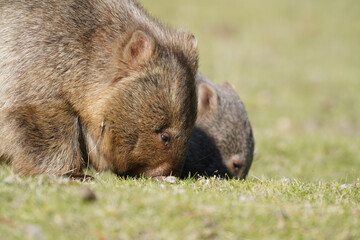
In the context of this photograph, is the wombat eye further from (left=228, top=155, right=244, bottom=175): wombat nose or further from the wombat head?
(left=228, top=155, right=244, bottom=175): wombat nose

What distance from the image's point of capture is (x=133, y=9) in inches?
232

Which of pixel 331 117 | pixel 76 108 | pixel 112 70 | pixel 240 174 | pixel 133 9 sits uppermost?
pixel 133 9

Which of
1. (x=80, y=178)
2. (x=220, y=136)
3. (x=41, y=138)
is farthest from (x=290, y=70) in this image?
(x=41, y=138)

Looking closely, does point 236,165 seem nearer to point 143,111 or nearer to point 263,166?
point 263,166

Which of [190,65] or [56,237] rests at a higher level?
[190,65]

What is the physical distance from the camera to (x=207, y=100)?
764cm

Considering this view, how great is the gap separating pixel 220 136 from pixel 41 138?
10.1 feet

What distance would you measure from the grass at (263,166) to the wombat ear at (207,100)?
1192 millimetres

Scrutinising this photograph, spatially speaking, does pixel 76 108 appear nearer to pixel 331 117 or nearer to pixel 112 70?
pixel 112 70

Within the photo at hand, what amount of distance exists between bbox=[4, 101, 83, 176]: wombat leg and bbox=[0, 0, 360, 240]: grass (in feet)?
0.76

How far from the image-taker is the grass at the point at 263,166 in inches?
137

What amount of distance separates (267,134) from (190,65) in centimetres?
559

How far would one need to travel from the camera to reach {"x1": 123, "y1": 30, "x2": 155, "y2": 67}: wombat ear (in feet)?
17.2

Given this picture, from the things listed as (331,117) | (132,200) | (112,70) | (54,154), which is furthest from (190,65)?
(331,117)
